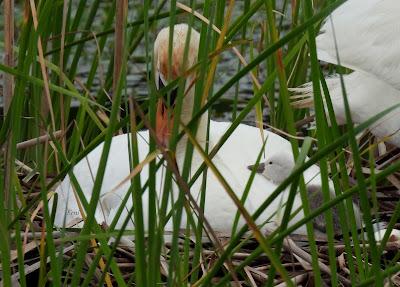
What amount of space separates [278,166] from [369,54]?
493 mm

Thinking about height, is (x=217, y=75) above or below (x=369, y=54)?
above

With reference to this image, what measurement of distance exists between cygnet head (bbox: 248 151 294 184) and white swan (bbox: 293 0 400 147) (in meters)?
0.24

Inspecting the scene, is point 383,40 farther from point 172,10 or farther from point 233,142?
point 172,10

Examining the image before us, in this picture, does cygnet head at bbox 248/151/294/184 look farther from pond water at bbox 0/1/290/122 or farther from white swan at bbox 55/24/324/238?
pond water at bbox 0/1/290/122

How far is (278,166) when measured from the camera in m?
3.22

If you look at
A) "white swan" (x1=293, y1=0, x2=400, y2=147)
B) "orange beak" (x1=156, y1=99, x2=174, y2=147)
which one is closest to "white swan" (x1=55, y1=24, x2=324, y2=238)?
"orange beak" (x1=156, y1=99, x2=174, y2=147)

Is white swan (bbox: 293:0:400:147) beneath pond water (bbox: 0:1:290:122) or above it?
beneath

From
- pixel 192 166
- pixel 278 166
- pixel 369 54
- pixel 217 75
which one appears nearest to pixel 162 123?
pixel 192 166

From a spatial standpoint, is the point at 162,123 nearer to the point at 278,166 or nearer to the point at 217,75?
the point at 278,166

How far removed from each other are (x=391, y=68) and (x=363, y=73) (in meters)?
0.17

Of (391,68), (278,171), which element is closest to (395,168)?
(391,68)

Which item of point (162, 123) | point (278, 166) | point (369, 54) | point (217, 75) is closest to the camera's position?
point (369, 54)

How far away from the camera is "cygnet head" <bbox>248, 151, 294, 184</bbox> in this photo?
10.5 feet

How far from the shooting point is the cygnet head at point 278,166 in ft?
10.5
